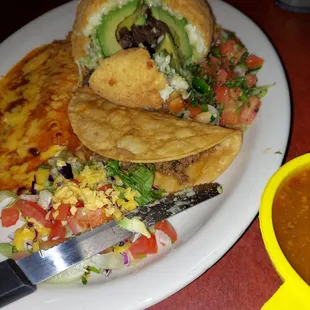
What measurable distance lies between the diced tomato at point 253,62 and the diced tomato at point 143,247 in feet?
3.79

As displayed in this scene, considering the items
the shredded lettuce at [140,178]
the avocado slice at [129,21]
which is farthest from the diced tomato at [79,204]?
the avocado slice at [129,21]

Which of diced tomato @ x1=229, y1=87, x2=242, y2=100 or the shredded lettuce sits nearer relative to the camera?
the shredded lettuce

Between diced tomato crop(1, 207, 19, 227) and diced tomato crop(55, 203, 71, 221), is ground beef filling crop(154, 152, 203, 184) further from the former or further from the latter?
diced tomato crop(1, 207, 19, 227)

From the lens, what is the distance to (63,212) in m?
2.10

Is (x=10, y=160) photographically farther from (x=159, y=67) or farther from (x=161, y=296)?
(x=161, y=296)

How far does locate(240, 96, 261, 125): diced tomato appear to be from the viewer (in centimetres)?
235

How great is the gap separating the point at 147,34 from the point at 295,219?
4.59 feet

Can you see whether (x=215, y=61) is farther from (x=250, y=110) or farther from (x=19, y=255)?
(x=19, y=255)

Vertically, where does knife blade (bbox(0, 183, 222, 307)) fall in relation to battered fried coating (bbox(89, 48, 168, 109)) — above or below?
below

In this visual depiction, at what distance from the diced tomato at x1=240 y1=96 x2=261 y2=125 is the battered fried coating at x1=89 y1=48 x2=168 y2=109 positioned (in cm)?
44

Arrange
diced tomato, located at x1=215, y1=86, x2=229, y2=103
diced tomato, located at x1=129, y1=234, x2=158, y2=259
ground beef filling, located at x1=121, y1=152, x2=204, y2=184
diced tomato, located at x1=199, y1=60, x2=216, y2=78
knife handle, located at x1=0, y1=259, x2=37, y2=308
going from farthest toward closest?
1. diced tomato, located at x1=199, y1=60, x2=216, y2=78
2. diced tomato, located at x1=215, y1=86, x2=229, y2=103
3. ground beef filling, located at x1=121, y1=152, x2=204, y2=184
4. diced tomato, located at x1=129, y1=234, x2=158, y2=259
5. knife handle, located at x1=0, y1=259, x2=37, y2=308

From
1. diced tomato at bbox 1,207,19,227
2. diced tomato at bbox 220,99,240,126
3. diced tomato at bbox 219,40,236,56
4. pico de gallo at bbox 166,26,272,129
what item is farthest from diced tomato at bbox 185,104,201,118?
diced tomato at bbox 1,207,19,227

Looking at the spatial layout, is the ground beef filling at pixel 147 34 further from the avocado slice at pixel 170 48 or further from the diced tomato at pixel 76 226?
the diced tomato at pixel 76 226

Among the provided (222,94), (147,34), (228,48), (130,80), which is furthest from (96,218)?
(228,48)
